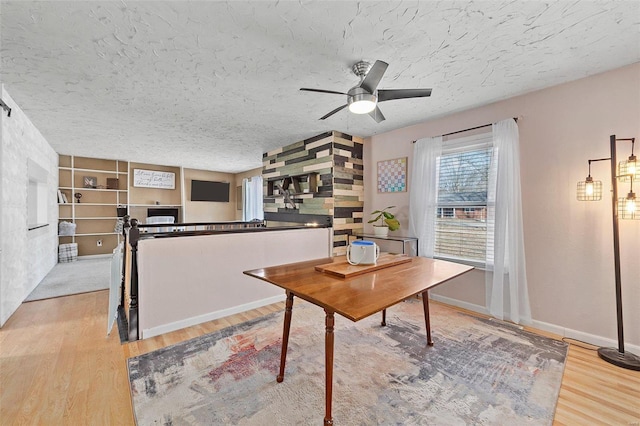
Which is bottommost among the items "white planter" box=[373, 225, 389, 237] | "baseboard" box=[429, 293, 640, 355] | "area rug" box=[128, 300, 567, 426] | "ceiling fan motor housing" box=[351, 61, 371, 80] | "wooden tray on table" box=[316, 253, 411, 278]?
"area rug" box=[128, 300, 567, 426]

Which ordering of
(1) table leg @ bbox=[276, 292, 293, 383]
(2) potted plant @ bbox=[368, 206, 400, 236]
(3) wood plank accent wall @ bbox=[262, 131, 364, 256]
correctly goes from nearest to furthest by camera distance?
(1) table leg @ bbox=[276, 292, 293, 383], (2) potted plant @ bbox=[368, 206, 400, 236], (3) wood plank accent wall @ bbox=[262, 131, 364, 256]

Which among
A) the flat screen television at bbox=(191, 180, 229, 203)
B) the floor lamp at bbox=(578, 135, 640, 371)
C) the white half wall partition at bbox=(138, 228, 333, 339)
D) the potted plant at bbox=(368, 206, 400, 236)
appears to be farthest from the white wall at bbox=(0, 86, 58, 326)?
the floor lamp at bbox=(578, 135, 640, 371)

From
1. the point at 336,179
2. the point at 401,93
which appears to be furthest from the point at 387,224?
the point at 401,93

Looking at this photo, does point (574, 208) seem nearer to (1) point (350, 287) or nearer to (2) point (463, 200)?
(2) point (463, 200)

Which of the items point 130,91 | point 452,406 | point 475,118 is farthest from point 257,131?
point 452,406

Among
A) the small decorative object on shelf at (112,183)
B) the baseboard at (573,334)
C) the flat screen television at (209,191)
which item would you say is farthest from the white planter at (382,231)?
the small decorative object on shelf at (112,183)

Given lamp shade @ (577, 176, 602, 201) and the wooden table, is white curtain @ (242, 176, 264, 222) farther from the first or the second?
lamp shade @ (577, 176, 602, 201)

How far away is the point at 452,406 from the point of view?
1.62 metres

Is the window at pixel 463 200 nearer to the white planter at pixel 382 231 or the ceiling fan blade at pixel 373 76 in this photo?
the white planter at pixel 382 231

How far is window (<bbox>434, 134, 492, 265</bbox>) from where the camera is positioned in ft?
10.1

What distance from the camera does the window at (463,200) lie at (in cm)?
308

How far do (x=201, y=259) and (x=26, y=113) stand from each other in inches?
116

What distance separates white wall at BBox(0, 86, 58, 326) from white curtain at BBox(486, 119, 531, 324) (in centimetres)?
512

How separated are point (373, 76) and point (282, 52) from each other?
0.73 m
